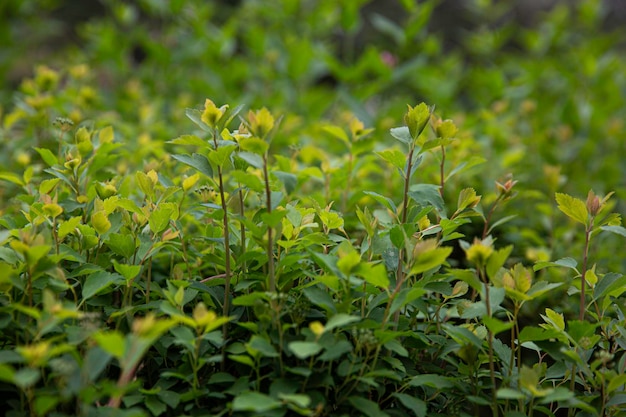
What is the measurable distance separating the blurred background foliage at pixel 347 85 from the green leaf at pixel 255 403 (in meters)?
1.17

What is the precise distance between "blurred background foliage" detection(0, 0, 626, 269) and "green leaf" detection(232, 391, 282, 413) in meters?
1.17

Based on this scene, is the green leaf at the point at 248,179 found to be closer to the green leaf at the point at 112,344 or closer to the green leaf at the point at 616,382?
the green leaf at the point at 112,344

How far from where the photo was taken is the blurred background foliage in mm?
2389

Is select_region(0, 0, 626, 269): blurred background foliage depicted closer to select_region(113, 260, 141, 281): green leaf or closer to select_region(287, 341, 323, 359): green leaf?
select_region(113, 260, 141, 281): green leaf

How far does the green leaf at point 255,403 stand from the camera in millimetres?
929

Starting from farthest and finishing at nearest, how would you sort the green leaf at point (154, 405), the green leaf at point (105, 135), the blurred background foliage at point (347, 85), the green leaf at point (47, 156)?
the blurred background foliage at point (347, 85) < the green leaf at point (105, 135) < the green leaf at point (47, 156) < the green leaf at point (154, 405)

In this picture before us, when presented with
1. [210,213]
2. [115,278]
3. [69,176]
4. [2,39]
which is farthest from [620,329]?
[2,39]

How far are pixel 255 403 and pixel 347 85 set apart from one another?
7.73 ft

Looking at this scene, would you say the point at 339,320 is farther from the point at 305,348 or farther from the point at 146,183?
the point at 146,183

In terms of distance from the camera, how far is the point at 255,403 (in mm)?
947

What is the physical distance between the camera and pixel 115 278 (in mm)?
1131

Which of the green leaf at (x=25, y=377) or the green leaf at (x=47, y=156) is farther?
the green leaf at (x=47, y=156)

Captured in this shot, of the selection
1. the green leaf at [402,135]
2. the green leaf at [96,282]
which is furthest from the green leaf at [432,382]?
the green leaf at [96,282]

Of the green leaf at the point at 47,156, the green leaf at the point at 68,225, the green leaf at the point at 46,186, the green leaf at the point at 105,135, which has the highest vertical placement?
the green leaf at the point at 105,135
